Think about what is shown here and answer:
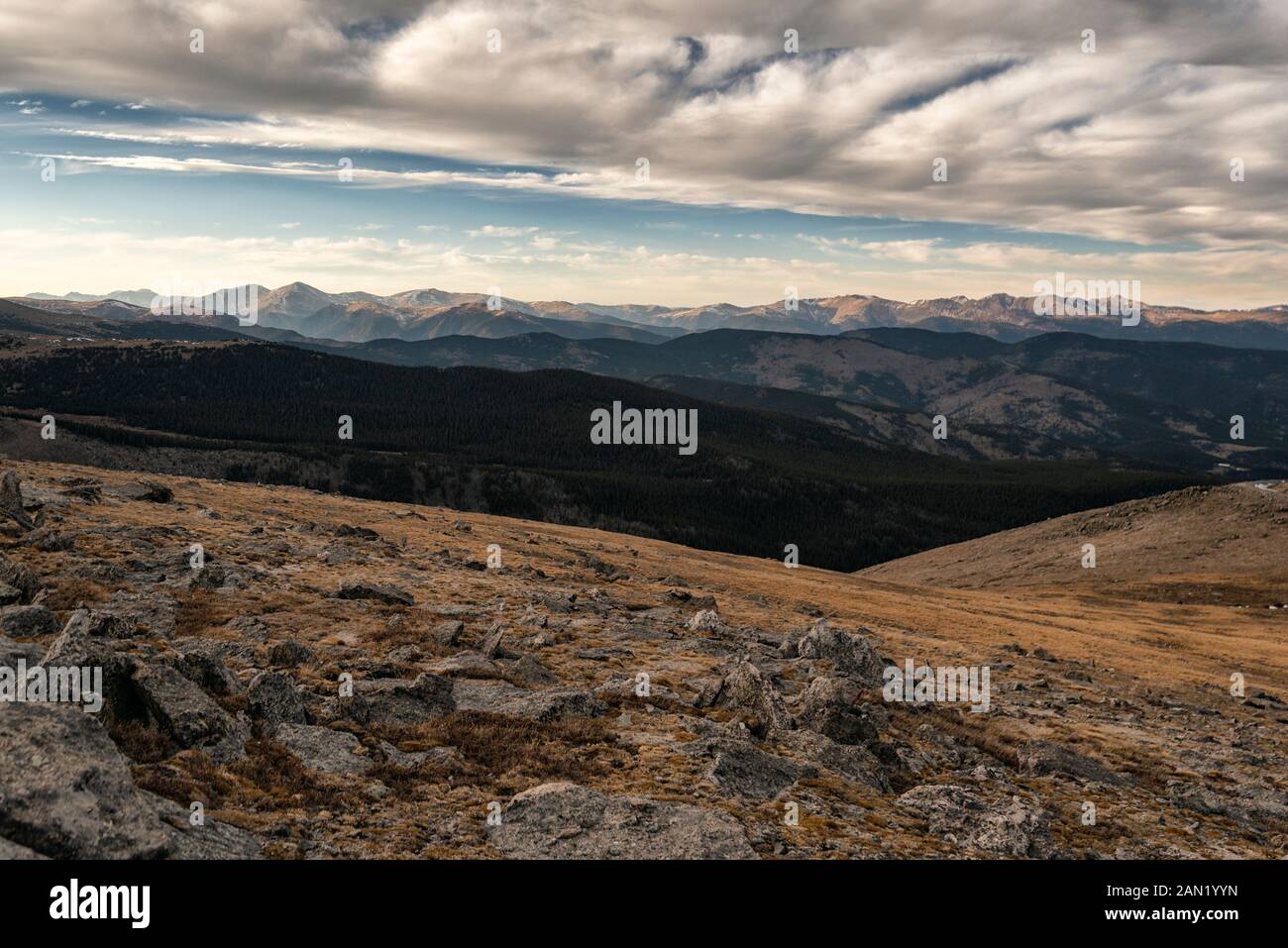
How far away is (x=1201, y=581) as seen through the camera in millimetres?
123812

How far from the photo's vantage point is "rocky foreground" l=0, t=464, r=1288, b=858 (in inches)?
599

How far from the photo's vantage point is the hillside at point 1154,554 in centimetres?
12262

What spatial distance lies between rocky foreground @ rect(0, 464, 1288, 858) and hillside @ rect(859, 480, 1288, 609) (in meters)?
85.1

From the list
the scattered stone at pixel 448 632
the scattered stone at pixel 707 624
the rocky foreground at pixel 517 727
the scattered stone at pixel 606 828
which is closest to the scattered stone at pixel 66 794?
the rocky foreground at pixel 517 727

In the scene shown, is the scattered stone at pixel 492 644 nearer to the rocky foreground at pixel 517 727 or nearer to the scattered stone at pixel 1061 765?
the rocky foreground at pixel 517 727

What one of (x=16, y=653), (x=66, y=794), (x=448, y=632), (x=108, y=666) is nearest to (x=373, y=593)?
(x=448, y=632)

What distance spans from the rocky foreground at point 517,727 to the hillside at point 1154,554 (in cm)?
8508

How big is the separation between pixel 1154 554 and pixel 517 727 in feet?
532

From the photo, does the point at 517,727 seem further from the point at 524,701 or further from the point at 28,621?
the point at 28,621

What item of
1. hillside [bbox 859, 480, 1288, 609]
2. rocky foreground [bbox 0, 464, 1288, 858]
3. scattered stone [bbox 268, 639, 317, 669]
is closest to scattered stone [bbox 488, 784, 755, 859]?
rocky foreground [bbox 0, 464, 1288, 858]

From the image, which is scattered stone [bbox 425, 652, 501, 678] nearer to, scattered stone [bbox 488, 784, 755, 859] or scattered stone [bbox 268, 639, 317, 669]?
scattered stone [bbox 268, 639, 317, 669]

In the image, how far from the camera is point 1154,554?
145 meters
